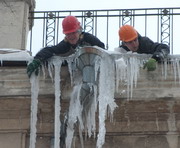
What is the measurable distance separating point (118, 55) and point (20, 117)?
1.25 metres

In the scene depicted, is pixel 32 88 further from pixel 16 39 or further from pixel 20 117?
pixel 16 39

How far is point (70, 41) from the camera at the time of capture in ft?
25.2

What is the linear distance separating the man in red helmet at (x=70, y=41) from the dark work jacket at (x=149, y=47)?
45 centimetres

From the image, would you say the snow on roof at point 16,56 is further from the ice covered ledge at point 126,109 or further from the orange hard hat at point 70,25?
the orange hard hat at point 70,25

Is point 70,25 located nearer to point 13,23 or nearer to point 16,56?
point 16,56

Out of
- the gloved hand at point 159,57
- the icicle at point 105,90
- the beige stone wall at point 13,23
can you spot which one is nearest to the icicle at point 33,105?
the icicle at point 105,90

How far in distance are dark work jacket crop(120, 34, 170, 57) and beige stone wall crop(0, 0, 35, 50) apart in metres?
1.26

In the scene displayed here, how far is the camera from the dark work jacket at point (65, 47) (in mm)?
7438

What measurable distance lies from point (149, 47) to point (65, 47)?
936mm

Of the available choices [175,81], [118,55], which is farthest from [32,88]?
[175,81]

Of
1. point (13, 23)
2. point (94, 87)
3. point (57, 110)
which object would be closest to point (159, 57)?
point (94, 87)

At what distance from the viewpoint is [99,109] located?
7281 millimetres

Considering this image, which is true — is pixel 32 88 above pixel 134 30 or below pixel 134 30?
below

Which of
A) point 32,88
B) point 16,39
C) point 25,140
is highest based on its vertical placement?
point 16,39
